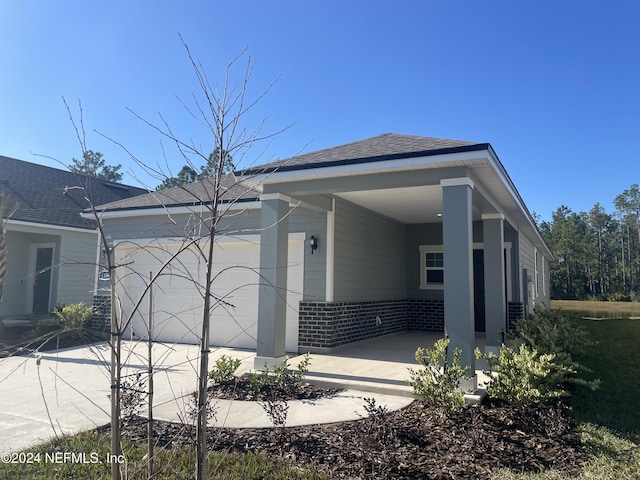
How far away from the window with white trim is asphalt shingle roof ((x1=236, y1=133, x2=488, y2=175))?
535 cm

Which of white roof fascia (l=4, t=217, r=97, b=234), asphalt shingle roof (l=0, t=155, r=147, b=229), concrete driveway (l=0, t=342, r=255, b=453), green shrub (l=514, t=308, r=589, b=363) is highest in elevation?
asphalt shingle roof (l=0, t=155, r=147, b=229)

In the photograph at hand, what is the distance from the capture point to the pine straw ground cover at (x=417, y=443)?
3.44 m

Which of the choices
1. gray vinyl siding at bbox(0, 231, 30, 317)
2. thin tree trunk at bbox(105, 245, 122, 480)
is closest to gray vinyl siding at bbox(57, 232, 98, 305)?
gray vinyl siding at bbox(0, 231, 30, 317)

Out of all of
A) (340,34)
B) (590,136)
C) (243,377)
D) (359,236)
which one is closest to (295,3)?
(340,34)

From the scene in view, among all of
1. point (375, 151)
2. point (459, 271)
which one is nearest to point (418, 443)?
point (459, 271)

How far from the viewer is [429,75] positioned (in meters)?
10.6

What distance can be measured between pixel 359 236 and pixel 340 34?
4257 mm

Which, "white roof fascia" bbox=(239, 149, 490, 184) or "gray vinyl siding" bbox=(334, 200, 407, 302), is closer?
"white roof fascia" bbox=(239, 149, 490, 184)

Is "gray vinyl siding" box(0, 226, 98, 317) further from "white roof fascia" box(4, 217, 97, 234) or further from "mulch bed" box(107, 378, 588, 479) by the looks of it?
"mulch bed" box(107, 378, 588, 479)

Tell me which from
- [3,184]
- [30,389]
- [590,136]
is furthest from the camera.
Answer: [590,136]

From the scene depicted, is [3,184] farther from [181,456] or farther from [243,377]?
[181,456]

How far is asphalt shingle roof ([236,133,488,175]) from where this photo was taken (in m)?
5.71

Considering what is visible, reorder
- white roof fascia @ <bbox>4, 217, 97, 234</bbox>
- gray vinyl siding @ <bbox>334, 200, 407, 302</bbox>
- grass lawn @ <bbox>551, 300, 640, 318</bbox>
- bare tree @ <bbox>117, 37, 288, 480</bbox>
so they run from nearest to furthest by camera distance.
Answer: bare tree @ <bbox>117, 37, 288, 480</bbox> < gray vinyl siding @ <bbox>334, 200, 407, 302</bbox> < white roof fascia @ <bbox>4, 217, 97, 234</bbox> < grass lawn @ <bbox>551, 300, 640, 318</bbox>

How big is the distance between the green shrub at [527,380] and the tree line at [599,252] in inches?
1427
